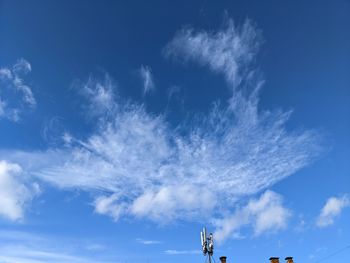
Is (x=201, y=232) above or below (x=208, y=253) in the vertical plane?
above

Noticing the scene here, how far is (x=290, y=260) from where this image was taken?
1068 inches

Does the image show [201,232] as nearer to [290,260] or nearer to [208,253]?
[208,253]

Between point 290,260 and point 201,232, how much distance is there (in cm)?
968

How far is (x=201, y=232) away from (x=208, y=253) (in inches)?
58.6

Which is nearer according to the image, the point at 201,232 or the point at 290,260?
the point at 201,232

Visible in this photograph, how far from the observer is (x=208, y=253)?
21781 millimetres

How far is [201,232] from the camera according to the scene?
74.4 feet

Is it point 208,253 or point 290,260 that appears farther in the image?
point 290,260

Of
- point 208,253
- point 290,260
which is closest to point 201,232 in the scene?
point 208,253

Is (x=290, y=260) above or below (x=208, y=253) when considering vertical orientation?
above
